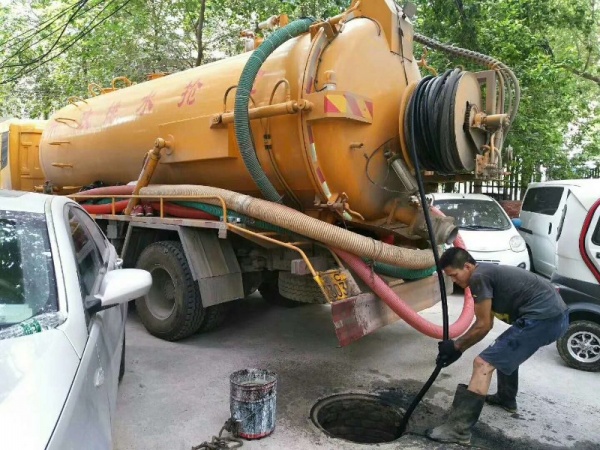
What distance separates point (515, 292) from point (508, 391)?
869mm

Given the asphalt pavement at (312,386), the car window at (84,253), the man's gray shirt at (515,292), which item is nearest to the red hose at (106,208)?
the asphalt pavement at (312,386)

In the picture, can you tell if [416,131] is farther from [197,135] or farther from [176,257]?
[176,257]

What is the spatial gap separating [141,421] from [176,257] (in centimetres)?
200

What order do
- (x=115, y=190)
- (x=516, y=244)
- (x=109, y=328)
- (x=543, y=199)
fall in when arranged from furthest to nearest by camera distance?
(x=543, y=199), (x=516, y=244), (x=115, y=190), (x=109, y=328)

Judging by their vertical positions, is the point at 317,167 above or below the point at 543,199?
above

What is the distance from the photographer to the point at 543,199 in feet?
30.3

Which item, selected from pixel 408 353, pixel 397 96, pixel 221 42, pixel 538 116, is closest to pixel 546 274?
pixel 538 116

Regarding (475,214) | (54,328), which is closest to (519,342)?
(54,328)

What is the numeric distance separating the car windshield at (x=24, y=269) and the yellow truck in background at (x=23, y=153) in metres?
6.87

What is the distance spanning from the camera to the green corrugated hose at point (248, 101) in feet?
14.6

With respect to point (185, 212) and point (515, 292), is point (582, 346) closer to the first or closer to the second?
point (515, 292)

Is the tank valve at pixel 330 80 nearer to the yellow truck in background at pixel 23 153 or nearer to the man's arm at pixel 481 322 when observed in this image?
the man's arm at pixel 481 322

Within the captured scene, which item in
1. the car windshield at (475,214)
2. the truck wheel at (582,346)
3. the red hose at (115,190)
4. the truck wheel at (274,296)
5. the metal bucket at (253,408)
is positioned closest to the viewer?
the metal bucket at (253,408)

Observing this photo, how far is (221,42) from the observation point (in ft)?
46.5
